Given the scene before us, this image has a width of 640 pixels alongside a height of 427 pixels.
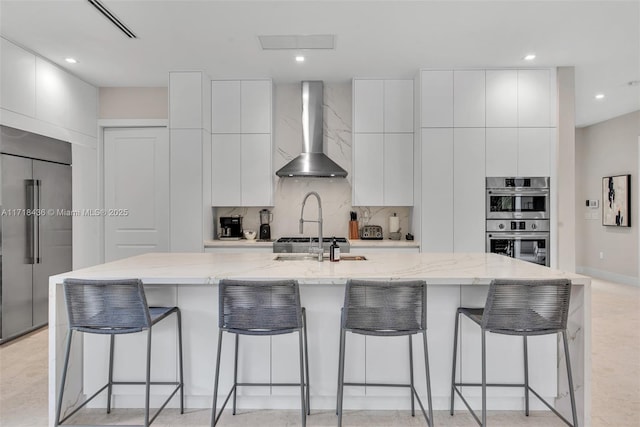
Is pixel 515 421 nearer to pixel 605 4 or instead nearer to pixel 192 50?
pixel 605 4

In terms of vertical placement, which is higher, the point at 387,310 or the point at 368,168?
the point at 368,168

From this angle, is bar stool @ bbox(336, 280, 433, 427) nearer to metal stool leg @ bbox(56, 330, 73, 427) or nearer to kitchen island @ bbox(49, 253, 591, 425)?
kitchen island @ bbox(49, 253, 591, 425)

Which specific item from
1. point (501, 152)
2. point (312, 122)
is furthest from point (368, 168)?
point (501, 152)

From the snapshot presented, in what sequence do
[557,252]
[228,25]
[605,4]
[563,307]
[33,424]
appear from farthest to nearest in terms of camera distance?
[557,252] → [228,25] → [605,4] → [33,424] → [563,307]

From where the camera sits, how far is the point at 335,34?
3385 mm

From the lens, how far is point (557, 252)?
4.18 meters

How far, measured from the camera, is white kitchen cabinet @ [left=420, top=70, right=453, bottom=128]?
421cm

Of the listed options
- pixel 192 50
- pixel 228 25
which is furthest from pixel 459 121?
pixel 192 50

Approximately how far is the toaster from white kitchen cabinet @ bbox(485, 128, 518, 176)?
4.57 feet

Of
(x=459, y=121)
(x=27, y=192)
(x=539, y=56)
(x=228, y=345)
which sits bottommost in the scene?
(x=228, y=345)

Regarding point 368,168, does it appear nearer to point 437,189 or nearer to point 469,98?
point 437,189

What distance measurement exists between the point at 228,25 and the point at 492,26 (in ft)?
7.18

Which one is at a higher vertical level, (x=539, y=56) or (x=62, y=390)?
(x=539, y=56)

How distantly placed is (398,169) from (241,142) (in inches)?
73.1
